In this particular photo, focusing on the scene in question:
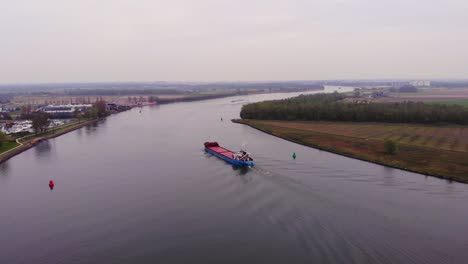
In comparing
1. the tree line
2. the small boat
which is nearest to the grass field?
the small boat

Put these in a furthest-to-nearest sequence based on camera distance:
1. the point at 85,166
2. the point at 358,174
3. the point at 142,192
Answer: the point at 85,166, the point at 358,174, the point at 142,192

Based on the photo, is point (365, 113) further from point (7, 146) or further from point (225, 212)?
point (7, 146)

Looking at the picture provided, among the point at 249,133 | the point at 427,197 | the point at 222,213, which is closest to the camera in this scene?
the point at 222,213

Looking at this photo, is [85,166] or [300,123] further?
[300,123]

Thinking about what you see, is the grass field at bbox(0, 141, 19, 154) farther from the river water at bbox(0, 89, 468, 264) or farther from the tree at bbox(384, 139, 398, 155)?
the tree at bbox(384, 139, 398, 155)

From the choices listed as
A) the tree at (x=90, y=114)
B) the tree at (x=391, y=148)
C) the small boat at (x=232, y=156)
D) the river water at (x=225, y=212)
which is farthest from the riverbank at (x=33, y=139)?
the tree at (x=391, y=148)

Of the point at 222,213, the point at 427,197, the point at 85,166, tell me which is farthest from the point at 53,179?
the point at 427,197

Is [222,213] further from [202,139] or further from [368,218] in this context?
[202,139]
